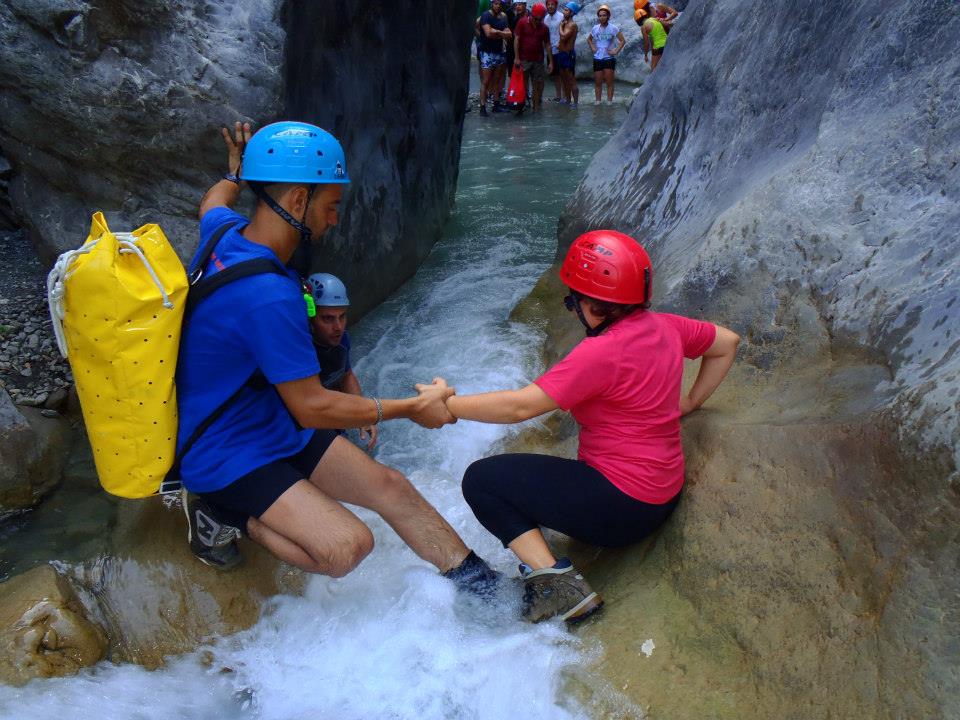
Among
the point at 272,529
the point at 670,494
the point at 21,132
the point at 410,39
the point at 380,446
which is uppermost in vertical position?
the point at 410,39

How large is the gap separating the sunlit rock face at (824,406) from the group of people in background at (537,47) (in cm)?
1184

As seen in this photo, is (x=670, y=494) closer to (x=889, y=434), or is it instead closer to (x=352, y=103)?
(x=889, y=434)

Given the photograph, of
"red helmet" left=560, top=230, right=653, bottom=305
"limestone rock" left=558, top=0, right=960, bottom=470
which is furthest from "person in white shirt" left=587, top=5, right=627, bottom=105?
"red helmet" left=560, top=230, right=653, bottom=305

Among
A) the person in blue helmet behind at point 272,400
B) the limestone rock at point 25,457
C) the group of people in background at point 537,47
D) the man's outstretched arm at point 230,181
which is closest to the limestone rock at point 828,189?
the person in blue helmet behind at point 272,400

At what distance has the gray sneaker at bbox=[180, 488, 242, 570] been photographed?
3491mm

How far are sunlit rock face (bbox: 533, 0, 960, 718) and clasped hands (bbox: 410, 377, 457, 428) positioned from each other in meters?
0.91

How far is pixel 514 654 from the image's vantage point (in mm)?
3229

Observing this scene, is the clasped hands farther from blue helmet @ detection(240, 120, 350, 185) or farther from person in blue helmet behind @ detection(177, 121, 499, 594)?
blue helmet @ detection(240, 120, 350, 185)

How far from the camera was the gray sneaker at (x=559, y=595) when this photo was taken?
128 inches

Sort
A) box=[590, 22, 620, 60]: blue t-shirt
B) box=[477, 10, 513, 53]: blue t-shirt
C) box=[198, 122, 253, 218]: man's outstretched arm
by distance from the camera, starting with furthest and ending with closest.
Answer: box=[590, 22, 620, 60]: blue t-shirt, box=[477, 10, 513, 53]: blue t-shirt, box=[198, 122, 253, 218]: man's outstretched arm

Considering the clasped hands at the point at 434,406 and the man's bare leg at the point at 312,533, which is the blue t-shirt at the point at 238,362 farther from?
the clasped hands at the point at 434,406

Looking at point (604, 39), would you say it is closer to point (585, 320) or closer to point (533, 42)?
point (533, 42)

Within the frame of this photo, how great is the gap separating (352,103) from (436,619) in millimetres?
3832

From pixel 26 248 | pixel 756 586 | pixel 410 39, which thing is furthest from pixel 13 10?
pixel 756 586
